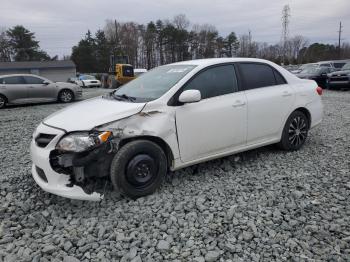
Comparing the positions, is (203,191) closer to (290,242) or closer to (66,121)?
(290,242)

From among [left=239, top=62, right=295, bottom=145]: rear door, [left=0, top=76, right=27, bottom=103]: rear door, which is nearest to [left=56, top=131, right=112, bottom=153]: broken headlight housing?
[left=239, top=62, right=295, bottom=145]: rear door

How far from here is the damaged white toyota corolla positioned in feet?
10.6

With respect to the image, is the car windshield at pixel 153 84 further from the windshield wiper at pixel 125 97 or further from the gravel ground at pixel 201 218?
the gravel ground at pixel 201 218

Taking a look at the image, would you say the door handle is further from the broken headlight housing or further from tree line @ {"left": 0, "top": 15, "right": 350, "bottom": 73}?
tree line @ {"left": 0, "top": 15, "right": 350, "bottom": 73}

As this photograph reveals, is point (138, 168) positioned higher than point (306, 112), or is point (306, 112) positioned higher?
point (306, 112)

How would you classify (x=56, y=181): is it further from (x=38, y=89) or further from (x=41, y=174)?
(x=38, y=89)

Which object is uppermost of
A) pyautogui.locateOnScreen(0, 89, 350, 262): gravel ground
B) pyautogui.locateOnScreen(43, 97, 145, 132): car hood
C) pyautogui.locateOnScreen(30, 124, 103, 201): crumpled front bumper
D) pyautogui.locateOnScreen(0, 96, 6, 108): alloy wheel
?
pyautogui.locateOnScreen(43, 97, 145, 132): car hood

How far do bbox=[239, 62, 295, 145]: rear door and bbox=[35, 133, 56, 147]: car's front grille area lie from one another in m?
2.67

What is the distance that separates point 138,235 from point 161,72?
97.7 inches

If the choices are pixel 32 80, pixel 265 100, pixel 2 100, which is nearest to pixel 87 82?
pixel 32 80

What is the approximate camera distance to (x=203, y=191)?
12.1ft

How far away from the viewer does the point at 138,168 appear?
3422 mm

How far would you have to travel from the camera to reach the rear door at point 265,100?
4372 millimetres

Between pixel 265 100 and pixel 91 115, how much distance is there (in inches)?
101
